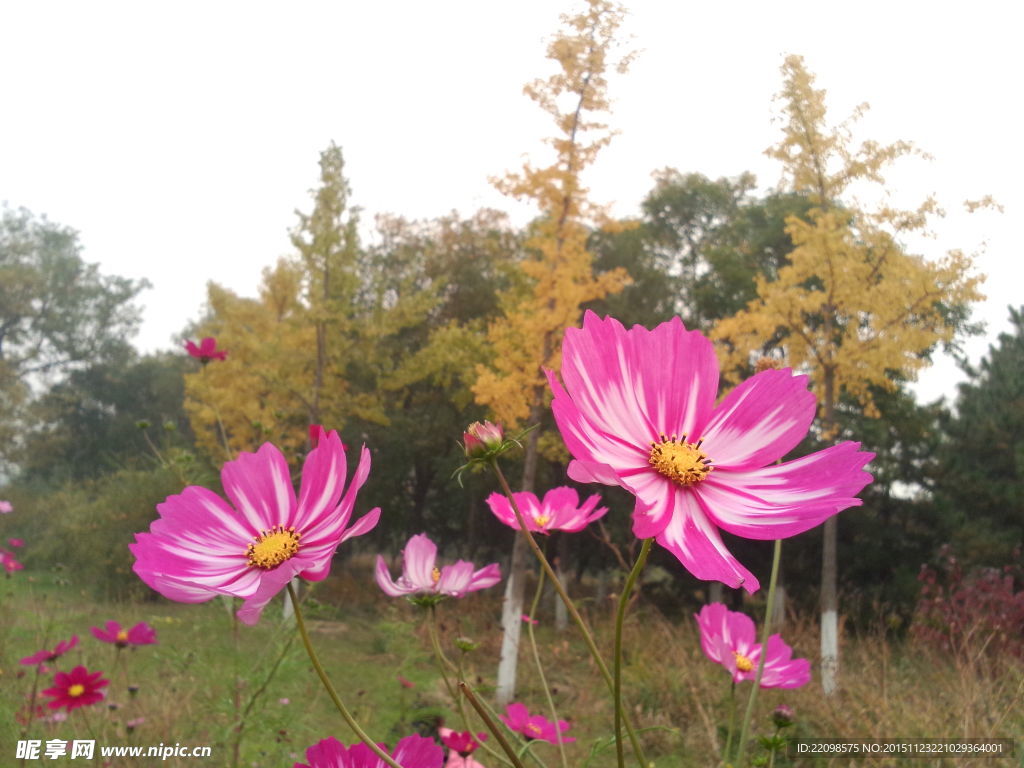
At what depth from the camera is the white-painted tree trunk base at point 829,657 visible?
16.6ft

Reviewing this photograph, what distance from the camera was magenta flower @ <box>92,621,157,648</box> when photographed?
1.84 metres

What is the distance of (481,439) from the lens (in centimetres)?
55

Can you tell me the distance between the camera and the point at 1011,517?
859cm

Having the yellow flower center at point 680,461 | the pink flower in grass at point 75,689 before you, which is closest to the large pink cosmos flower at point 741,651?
the yellow flower center at point 680,461

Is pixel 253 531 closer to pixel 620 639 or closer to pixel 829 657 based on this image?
pixel 620 639

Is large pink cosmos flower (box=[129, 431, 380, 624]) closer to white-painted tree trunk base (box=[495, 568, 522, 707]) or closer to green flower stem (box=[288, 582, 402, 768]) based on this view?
green flower stem (box=[288, 582, 402, 768])

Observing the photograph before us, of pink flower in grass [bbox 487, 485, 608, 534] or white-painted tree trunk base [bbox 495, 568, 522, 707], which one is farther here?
white-painted tree trunk base [bbox 495, 568, 522, 707]

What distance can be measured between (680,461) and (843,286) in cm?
652

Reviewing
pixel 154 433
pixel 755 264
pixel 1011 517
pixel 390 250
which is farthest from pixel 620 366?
pixel 154 433

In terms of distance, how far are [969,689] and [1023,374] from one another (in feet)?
26.4

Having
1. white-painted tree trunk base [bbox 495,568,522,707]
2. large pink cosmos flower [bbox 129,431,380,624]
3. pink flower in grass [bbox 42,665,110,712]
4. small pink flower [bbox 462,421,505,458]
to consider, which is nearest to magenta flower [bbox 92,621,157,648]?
pink flower in grass [bbox 42,665,110,712]

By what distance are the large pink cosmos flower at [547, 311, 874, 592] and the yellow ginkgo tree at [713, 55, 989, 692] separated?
5.88 meters

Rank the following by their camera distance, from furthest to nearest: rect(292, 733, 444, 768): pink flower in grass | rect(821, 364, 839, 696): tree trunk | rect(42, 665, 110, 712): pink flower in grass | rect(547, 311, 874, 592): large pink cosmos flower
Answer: rect(821, 364, 839, 696): tree trunk
rect(42, 665, 110, 712): pink flower in grass
rect(292, 733, 444, 768): pink flower in grass
rect(547, 311, 874, 592): large pink cosmos flower

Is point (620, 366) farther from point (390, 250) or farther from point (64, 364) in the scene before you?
point (64, 364)
